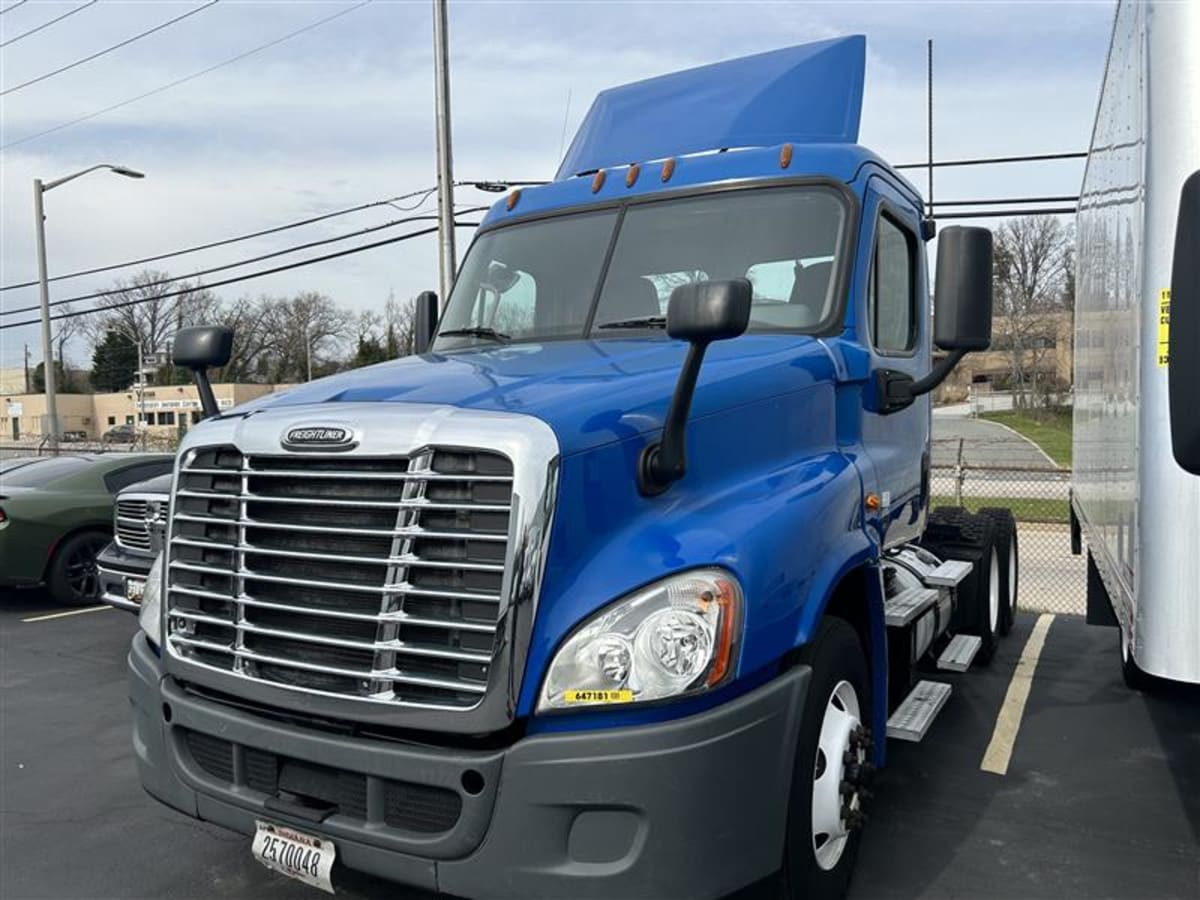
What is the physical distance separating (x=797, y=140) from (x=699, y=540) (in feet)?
8.98

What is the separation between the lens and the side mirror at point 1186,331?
2357 mm

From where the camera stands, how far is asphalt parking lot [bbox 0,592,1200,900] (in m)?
3.72

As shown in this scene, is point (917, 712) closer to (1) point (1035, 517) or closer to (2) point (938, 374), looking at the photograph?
(2) point (938, 374)

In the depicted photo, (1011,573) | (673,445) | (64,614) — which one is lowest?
(64,614)

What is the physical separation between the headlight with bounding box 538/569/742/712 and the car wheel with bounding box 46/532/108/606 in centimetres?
851

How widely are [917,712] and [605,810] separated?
7.50ft

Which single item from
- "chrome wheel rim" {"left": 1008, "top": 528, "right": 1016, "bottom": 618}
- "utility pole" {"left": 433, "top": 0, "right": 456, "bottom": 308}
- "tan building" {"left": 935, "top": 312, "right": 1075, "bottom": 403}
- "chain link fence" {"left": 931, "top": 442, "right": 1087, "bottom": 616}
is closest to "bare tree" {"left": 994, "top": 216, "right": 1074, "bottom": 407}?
"tan building" {"left": 935, "top": 312, "right": 1075, "bottom": 403}

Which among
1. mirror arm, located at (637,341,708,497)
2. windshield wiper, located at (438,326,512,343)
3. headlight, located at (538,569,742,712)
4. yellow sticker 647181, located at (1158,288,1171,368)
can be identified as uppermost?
windshield wiper, located at (438,326,512,343)

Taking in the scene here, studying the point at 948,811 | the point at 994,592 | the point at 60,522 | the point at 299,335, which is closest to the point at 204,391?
the point at 948,811

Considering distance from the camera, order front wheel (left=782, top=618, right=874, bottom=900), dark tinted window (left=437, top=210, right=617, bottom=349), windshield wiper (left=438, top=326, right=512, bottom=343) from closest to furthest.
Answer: front wheel (left=782, top=618, right=874, bottom=900), dark tinted window (left=437, top=210, right=617, bottom=349), windshield wiper (left=438, top=326, right=512, bottom=343)

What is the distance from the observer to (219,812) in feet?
10.1

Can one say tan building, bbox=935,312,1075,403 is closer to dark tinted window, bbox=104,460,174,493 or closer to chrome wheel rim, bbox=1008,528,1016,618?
chrome wheel rim, bbox=1008,528,1016,618

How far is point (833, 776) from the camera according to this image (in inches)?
123

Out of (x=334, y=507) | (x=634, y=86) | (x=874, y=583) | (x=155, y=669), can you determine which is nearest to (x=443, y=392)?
(x=334, y=507)
